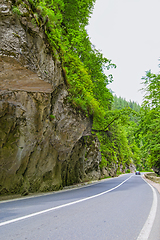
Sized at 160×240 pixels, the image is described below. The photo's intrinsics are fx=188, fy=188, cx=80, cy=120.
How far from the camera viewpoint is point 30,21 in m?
7.68

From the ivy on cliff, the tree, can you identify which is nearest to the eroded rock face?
the ivy on cliff

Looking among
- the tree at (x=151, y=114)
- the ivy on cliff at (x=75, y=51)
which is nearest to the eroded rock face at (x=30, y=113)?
the ivy on cliff at (x=75, y=51)

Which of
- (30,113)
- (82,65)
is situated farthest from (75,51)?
(30,113)

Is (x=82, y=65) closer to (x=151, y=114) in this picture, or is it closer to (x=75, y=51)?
(x=75, y=51)

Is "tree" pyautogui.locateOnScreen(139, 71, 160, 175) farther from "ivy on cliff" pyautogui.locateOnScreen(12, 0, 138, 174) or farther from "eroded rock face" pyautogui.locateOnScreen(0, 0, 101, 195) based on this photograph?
"eroded rock face" pyautogui.locateOnScreen(0, 0, 101, 195)

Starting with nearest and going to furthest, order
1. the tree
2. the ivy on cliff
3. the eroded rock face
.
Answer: the eroded rock face
the ivy on cliff
the tree

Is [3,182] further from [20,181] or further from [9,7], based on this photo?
[9,7]

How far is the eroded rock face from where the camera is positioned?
23.6 ft

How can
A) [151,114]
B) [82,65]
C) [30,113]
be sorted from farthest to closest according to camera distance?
[151,114] → [82,65] → [30,113]

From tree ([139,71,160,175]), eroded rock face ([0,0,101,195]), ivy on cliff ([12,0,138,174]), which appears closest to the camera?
eroded rock face ([0,0,101,195])

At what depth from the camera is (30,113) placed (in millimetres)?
9617

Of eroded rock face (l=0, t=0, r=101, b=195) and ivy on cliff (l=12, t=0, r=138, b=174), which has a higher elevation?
ivy on cliff (l=12, t=0, r=138, b=174)

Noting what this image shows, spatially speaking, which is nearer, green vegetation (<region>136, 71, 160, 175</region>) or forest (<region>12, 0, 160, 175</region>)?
forest (<region>12, 0, 160, 175</region>)

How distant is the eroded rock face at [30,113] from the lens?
7188 mm
